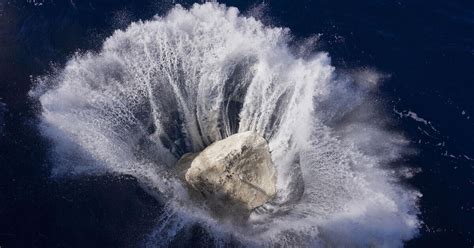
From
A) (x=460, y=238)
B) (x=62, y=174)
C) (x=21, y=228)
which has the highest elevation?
(x=460, y=238)

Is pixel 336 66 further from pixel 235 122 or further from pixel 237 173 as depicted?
pixel 237 173

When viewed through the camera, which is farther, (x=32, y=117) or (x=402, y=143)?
(x=402, y=143)

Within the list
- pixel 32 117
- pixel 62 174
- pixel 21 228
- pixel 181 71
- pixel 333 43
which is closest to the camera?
pixel 21 228

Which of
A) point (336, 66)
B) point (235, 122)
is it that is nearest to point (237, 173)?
point (235, 122)

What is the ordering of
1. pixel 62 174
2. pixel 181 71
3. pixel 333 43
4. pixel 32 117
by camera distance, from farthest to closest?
1. pixel 333 43
2. pixel 181 71
3. pixel 32 117
4. pixel 62 174

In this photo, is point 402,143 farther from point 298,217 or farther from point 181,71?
point 181,71

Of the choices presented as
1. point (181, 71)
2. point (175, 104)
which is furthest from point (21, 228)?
point (181, 71)

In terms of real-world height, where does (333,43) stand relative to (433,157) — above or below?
above

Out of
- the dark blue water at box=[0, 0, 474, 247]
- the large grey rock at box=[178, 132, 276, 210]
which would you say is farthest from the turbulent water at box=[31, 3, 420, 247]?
the large grey rock at box=[178, 132, 276, 210]
